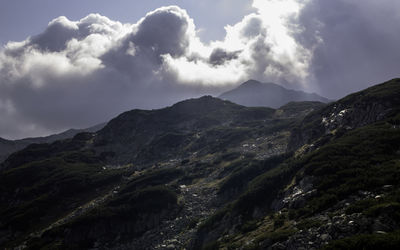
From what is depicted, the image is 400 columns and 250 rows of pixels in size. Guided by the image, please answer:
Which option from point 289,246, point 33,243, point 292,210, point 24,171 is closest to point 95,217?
point 33,243

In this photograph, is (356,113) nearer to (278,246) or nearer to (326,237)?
(278,246)

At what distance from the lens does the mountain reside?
28109mm

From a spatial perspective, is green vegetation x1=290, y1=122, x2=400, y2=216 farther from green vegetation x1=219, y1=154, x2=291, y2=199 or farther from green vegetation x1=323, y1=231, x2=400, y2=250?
green vegetation x1=219, y1=154, x2=291, y2=199

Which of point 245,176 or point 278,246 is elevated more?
point 245,176

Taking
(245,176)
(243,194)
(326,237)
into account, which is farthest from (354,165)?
(245,176)

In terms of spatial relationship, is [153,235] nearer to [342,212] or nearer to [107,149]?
[342,212]

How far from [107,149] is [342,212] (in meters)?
155

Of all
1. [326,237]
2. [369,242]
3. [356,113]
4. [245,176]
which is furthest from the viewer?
[245,176]

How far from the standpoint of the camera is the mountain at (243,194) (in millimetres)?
28109

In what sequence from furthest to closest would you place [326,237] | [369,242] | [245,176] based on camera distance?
1. [245,176]
2. [326,237]
3. [369,242]

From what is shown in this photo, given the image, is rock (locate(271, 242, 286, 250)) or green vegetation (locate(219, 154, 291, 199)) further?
green vegetation (locate(219, 154, 291, 199))

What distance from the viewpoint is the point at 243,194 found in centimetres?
5356

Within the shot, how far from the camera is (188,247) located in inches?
1854

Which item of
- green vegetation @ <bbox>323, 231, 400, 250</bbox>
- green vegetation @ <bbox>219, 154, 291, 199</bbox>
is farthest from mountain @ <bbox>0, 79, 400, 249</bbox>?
green vegetation @ <bbox>219, 154, 291, 199</bbox>
